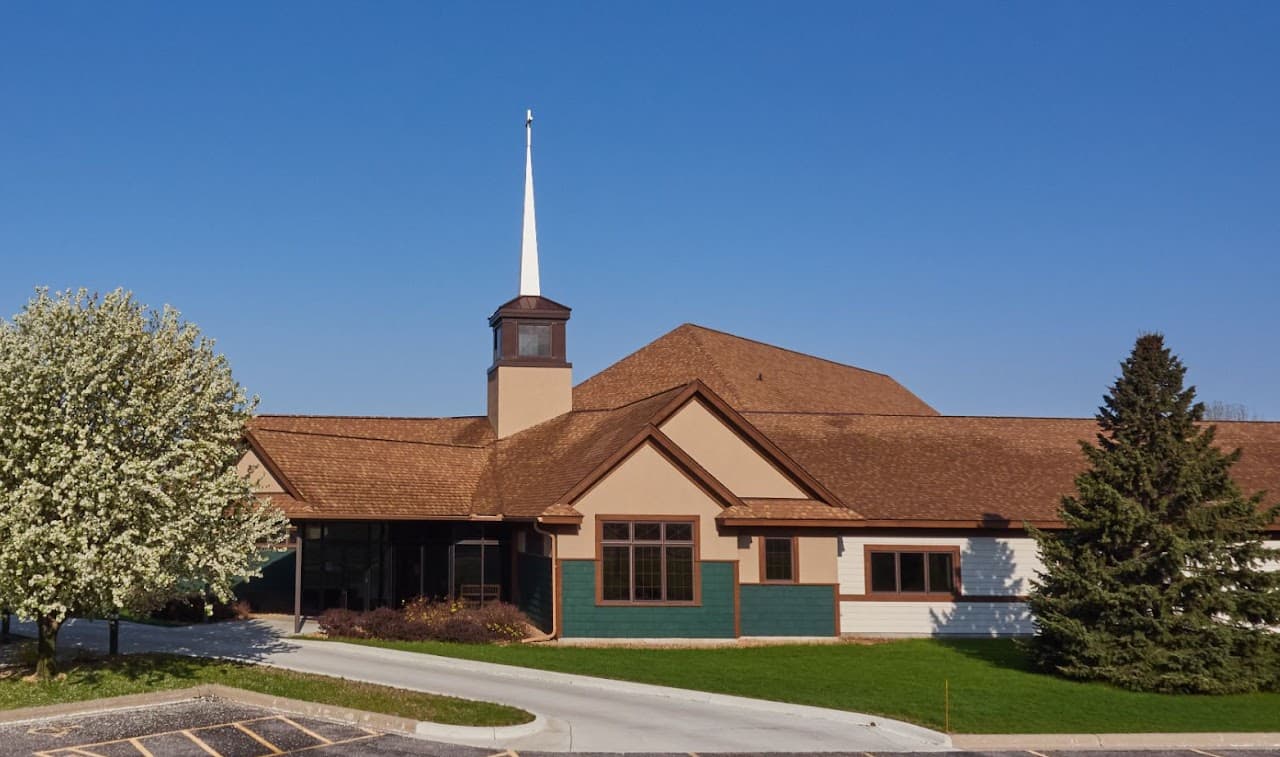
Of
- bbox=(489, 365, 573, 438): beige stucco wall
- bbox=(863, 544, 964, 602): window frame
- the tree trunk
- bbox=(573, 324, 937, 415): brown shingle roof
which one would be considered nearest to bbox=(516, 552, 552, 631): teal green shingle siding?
bbox=(489, 365, 573, 438): beige stucco wall

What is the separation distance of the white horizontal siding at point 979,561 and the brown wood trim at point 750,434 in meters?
1.46

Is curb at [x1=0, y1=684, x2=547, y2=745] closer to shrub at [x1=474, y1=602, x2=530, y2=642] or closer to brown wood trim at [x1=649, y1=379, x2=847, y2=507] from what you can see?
shrub at [x1=474, y1=602, x2=530, y2=642]

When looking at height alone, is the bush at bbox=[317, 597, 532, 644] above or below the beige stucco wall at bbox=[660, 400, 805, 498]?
below

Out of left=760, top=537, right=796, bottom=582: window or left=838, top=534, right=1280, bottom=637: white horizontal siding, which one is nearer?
left=760, top=537, right=796, bottom=582: window

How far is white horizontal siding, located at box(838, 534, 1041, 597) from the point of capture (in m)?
27.6

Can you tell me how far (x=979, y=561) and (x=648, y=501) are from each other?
8511mm

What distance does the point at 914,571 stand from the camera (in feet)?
91.0

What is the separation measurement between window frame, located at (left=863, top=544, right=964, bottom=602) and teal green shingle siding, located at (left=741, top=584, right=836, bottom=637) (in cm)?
153

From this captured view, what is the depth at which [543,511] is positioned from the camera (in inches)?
1005

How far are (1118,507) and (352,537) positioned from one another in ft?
61.9

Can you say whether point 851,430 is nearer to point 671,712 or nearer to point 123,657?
point 671,712

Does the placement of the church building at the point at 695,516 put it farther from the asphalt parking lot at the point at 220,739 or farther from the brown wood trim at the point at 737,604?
the asphalt parking lot at the point at 220,739

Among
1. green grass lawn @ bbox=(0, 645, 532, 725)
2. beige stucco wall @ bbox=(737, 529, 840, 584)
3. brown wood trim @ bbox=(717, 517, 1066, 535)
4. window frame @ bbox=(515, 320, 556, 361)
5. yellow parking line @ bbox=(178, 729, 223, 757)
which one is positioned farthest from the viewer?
window frame @ bbox=(515, 320, 556, 361)

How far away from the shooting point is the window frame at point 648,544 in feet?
84.1
